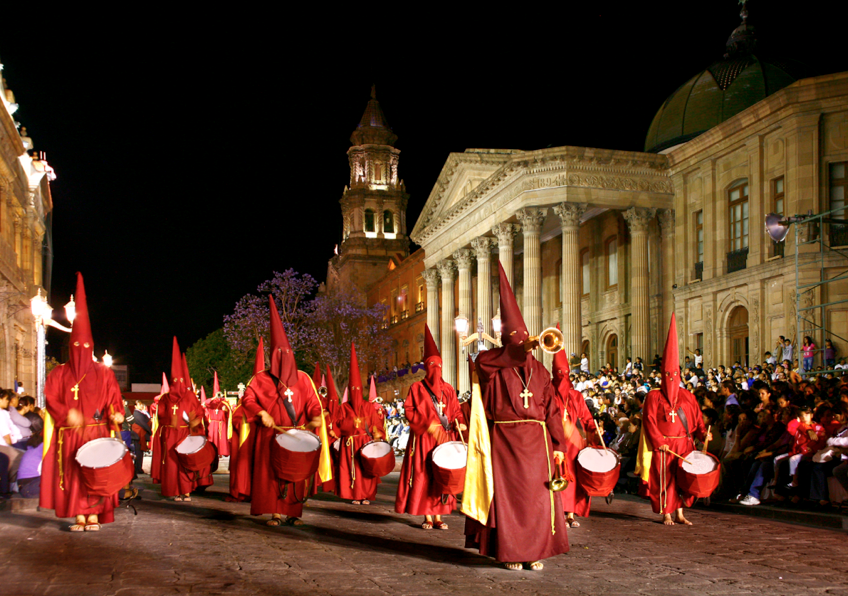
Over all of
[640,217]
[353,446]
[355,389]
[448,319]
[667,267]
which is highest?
[640,217]

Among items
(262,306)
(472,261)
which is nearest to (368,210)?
(262,306)

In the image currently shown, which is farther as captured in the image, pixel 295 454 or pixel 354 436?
pixel 354 436

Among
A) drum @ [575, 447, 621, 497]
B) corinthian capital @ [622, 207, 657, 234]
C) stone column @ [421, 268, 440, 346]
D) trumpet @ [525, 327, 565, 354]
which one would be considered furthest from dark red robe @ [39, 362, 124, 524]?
stone column @ [421, 268, 440, 346]

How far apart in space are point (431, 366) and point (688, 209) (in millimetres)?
25717

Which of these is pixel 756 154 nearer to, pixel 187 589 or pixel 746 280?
pixel 746 280

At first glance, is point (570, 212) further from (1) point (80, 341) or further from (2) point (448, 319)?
(1) point (80, 341)

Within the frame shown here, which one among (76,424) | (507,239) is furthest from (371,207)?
(76,424)

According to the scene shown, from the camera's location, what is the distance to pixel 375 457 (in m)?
11.5

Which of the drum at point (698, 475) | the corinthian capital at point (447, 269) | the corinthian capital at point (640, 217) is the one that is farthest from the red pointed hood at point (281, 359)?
the corinthian capital at point (447, 269)

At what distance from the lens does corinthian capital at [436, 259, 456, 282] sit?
47.8 m

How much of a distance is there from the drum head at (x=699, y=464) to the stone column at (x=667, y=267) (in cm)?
2465

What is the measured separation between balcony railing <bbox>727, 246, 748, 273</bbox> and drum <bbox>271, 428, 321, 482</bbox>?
23.5m

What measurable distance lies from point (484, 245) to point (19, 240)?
21.0 metres

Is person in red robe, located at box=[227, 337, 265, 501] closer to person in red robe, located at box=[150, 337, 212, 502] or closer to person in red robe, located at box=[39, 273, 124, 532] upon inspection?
person in red robe, located at box=[150, 337, 212, 502]
